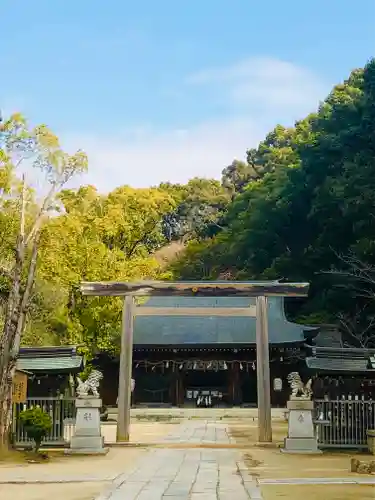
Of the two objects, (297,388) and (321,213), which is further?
(321,213)

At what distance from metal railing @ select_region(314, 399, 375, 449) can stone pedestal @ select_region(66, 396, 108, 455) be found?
17.5 ft

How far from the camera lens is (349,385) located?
17.6 metres

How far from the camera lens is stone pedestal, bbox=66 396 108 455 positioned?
15.3m

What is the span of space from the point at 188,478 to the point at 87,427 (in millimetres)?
5297

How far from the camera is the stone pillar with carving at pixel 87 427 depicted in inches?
603

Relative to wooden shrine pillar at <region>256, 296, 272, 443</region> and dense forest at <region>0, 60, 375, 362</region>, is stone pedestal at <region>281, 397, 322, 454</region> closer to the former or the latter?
wooden shrine pillar at <region>256, 296, 272, 443</region>

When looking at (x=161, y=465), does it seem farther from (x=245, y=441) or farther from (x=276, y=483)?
(x=245, y=441)

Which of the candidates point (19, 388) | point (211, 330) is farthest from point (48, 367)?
point (211, 330)

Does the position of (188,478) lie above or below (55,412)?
below

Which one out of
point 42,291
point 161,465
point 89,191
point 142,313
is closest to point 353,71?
point 89,191

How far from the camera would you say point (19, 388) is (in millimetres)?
15211

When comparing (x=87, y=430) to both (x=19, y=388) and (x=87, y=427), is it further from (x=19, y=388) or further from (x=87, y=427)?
(x=19, y=388)

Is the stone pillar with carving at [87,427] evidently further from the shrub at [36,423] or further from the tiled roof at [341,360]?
the tiled roof at [341,360]

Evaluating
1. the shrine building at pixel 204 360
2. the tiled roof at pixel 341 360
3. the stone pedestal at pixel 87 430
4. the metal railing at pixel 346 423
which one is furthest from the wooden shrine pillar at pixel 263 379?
the shrine building at pixel 204 360
